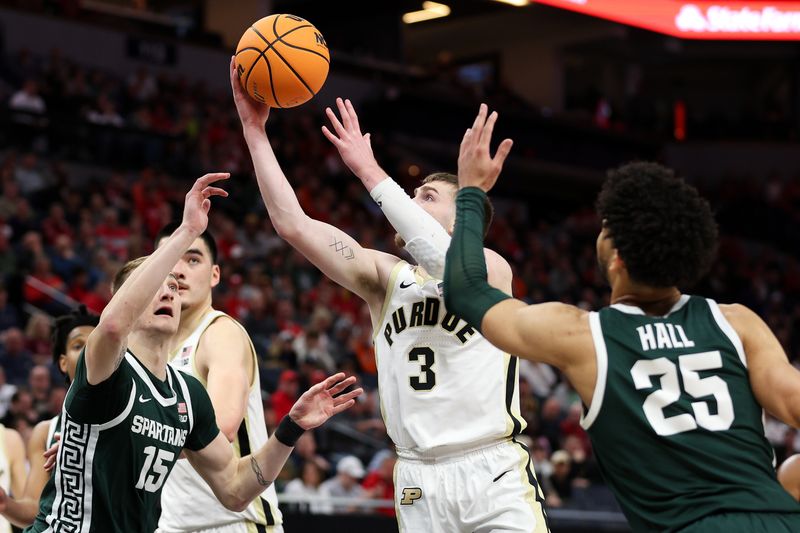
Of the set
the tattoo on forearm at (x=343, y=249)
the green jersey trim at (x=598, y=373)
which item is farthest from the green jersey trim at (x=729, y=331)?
the tattoo on forearm at (x=343, y=249)

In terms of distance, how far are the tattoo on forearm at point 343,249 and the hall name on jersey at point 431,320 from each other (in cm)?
34

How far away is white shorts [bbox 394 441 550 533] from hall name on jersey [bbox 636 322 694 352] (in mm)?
1401

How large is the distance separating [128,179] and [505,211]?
11.2 metres

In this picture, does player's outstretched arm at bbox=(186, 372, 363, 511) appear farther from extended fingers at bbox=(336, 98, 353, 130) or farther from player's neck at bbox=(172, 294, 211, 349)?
extended fingers at bbox=(336, 98, 353, 130)

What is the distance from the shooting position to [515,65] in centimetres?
2841

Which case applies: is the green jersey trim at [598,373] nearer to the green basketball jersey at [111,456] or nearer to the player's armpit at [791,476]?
the player's armpit at [791,476]

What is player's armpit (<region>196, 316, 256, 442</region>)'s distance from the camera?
15.6 feet

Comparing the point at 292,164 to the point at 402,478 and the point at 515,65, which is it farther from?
Result: the point at 402,478

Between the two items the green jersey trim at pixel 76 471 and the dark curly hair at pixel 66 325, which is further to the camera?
the dark curly hair at pixel 66 325

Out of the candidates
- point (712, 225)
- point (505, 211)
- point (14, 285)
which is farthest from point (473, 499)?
point (505, 211)

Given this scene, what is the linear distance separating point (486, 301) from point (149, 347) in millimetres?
1574

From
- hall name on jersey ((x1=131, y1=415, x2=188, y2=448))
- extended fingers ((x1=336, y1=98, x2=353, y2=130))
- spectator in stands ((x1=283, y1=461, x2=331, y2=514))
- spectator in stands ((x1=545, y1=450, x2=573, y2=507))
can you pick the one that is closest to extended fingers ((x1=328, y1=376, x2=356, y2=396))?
hall name on jersey ((x1=131, y1=415, x2=188, y2=448))

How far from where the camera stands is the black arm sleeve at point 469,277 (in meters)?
3.26

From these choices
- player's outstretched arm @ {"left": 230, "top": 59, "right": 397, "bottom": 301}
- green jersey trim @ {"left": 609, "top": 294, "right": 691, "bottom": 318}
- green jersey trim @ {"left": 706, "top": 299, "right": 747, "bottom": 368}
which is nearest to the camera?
green jersey trim @ {"left": 706, "top": 299, "right": 747, "bottom": 368}
